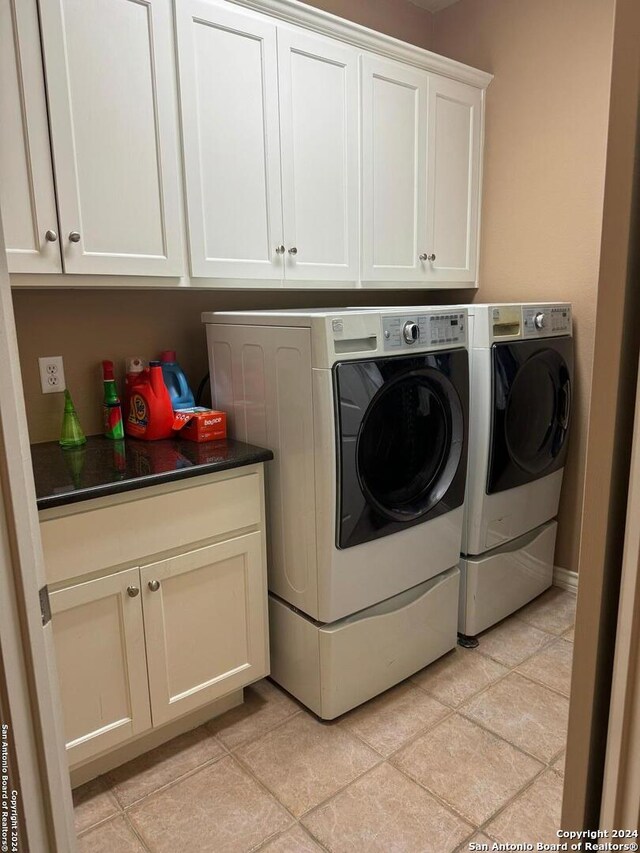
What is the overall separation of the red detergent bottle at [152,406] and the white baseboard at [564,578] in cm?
194

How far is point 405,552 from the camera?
6.61 ft

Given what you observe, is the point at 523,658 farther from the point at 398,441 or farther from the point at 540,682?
the point at 398,441

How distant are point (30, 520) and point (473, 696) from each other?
177cm

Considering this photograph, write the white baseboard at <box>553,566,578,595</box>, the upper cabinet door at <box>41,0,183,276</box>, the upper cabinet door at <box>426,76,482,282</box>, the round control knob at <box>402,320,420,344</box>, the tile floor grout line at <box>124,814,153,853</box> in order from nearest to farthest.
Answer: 1. the tile floor grout line at <box>124,814,153,853</box>
2. the upper cabinet door at <box>41,0,183,276</box>
3. the round control knob at <box>402,320,420,344</box>
4. the upper cabinet door at <box>426,76,482,282</box>
5. the white baseboard at <box>553,566,578,595</box>

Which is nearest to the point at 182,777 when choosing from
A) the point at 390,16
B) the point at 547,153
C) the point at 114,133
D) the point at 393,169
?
the point at 114,133

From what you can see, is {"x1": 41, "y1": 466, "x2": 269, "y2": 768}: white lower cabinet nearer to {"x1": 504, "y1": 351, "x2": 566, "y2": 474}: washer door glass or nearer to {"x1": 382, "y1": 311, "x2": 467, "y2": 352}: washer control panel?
{"x1": 382, "y1": 311, "x2": 467, "y2": 352}: washer control panel

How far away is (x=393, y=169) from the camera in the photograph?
7.94ft

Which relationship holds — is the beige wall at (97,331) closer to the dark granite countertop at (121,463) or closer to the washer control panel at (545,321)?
the dark granite countertop at (121,463)

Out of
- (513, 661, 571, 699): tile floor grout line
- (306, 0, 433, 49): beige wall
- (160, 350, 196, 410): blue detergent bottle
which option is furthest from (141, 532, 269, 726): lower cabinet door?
(306, 0, 433, 49): beige wall

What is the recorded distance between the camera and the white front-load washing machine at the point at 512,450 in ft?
7.12

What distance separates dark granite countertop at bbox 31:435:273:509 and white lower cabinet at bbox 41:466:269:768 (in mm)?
57

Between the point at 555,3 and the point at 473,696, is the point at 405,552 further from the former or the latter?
the point at 555,3

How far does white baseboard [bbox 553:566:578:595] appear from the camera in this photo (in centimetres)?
276

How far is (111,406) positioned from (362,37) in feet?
5.44
